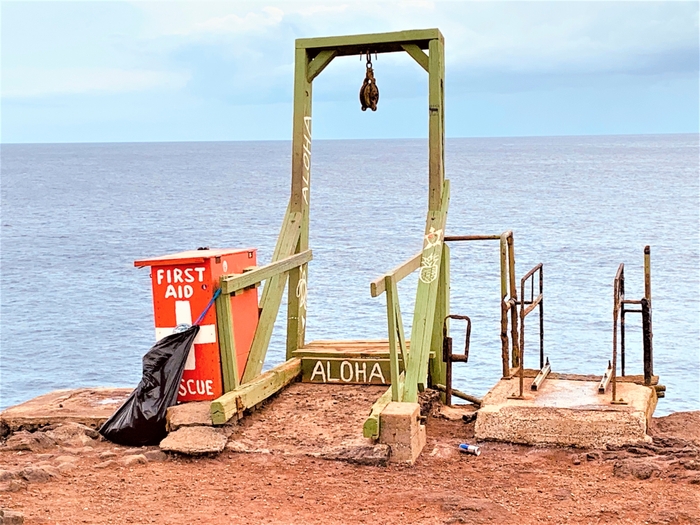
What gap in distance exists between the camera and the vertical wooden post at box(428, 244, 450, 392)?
880 centimetres

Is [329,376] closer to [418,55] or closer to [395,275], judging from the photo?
[395,275]

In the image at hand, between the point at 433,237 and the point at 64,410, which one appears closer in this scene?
the point at 433,237

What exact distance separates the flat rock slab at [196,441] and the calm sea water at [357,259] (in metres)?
7.35

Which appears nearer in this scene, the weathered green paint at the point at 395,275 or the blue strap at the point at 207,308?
the weathered green paint at the point at 395,275

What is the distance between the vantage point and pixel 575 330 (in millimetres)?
19625

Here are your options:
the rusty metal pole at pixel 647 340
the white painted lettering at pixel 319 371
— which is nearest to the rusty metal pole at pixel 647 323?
the rusty metal pole at pixel 647 340

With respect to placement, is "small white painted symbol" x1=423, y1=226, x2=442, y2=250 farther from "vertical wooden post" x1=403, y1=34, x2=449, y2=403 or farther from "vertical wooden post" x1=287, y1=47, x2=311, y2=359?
"vertical wooden post" x1=287, y1=47, x2=311, y2=359

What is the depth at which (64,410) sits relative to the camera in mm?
8102

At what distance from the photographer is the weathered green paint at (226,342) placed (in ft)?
24.2

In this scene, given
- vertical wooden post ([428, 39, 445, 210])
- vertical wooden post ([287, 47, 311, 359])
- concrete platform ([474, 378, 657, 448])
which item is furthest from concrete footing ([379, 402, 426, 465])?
vertical wooden post ([287, 47, 311, 359])

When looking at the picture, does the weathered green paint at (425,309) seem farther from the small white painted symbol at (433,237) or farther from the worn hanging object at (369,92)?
the worn hanging object at (369,92)

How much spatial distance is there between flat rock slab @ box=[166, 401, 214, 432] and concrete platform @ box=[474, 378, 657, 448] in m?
1.99

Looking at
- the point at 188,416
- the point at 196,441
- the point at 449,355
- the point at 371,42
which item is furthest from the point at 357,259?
Result: the point at 196,441

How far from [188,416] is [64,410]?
1351 millimetres
